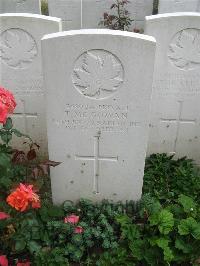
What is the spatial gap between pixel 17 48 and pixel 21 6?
3086mm

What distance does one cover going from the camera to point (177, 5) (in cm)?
614

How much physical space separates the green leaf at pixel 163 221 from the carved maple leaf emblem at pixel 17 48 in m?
Result: 1.95

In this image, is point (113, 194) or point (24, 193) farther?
point (113, 194)

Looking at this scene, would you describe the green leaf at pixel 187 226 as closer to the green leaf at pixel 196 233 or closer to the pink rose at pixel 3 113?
the green leaf at pixel 196 233

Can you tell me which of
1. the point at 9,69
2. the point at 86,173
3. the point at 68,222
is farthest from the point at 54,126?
the point at 9,69

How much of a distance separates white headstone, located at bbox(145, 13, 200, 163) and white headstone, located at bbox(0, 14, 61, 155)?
1040mm

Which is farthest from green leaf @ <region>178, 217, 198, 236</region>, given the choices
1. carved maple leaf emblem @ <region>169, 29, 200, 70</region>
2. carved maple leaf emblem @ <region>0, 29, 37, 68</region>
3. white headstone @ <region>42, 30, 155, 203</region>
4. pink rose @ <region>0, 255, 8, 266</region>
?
carved maple leaf emblem @ <region>0, 29, 37, 68</region>

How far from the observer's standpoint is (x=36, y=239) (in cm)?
287

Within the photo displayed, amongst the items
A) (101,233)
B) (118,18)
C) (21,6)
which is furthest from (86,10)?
(101,233)

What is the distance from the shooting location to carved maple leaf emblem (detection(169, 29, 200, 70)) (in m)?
3.45

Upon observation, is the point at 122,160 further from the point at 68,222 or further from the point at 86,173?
the point at 68,222

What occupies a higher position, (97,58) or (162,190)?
(97,58)

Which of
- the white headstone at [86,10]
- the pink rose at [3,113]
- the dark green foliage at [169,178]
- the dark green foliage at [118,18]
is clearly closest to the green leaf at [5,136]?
the pink rose at [3,113]

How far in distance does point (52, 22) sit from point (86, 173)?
1.46m
